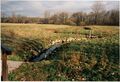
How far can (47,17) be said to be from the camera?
40.7 ft

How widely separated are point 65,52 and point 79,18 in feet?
4.96

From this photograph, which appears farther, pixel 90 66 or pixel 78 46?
pixel 78 46

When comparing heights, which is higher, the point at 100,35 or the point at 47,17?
the point at 47,17

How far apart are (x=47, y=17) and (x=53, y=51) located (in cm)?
146

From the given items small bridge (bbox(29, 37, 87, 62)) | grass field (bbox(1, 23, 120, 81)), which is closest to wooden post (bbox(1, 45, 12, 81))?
grass field (bbox(1, 23, 120, 81))

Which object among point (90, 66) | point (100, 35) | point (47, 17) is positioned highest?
point (47, 17)

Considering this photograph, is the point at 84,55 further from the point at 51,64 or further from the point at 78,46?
the point at 51,64

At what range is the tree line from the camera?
1178 cm

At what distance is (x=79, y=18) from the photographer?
1211 centimetres

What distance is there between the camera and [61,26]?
12.3 metres

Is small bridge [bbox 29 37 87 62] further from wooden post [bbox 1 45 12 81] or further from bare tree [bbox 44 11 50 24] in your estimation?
wooden post [bbox 1 45 12 81]

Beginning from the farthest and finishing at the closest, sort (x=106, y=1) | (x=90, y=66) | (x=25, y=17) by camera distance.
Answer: (x=25, y=17)
(x=106, y=1)
(x=90, y=66)

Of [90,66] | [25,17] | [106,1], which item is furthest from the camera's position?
[25,17]

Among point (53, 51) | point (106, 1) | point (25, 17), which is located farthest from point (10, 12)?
point (106, 1)
